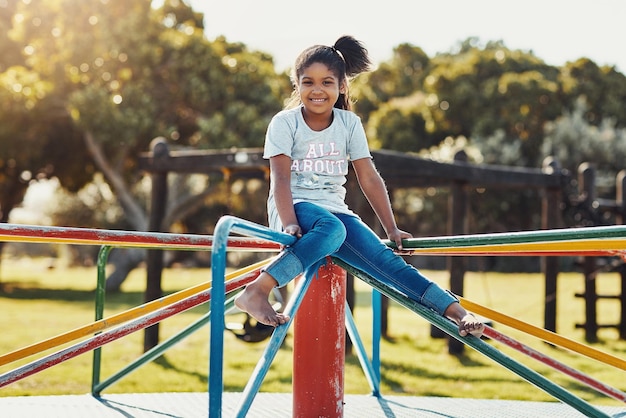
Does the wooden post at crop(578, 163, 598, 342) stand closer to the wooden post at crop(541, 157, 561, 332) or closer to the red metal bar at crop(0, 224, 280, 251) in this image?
the wooden post at crop(541, 157, 561, 332)

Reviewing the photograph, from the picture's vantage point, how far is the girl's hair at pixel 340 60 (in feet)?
8.66

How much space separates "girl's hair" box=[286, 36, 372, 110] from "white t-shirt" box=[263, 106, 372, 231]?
0.16 m

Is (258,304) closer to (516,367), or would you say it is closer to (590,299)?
(516,367)

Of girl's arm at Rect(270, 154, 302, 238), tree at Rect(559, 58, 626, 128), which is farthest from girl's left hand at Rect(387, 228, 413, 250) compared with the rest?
tree at Rect(559, 58, 626, 128)

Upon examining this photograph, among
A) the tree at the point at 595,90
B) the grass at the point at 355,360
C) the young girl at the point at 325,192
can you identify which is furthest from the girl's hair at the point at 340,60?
the tree at the point at 595,90

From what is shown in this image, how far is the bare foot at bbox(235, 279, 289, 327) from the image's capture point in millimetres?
2133

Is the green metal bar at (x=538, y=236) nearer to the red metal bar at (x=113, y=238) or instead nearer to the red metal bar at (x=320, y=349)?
the red metal bar at (x=320, y=349)

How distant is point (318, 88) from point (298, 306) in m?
0.80

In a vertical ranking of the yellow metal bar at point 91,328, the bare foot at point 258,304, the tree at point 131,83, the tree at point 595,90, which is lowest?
the yellow metal bar at point 91,328

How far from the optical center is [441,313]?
2.29 meters

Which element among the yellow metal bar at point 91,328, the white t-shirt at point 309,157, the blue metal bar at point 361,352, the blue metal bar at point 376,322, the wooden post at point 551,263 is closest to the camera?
the yellow metal bar at point 91,328

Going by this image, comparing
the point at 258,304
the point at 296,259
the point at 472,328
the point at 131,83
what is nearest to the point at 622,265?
the point at 472,328

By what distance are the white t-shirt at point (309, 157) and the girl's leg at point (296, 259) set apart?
0.13 m

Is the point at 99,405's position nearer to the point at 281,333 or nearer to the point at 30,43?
the point at 281,333
